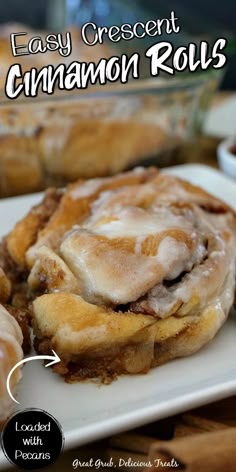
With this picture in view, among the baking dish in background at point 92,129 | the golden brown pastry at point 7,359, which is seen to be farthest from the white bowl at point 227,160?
the golden brown pastry at point 7,359

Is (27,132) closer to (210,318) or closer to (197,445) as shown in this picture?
(210,318)

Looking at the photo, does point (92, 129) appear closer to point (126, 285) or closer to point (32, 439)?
point (126, 285)

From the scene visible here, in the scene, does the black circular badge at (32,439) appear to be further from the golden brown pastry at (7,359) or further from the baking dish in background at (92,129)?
the baking dish in background at (92,129)

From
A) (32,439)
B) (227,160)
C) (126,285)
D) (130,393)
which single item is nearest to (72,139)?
(227,160)

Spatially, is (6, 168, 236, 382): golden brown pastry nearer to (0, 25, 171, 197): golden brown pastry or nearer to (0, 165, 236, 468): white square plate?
(0, 165, 236, 468): white square plate

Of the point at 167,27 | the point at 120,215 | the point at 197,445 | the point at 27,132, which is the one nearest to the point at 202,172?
the point at 167,27

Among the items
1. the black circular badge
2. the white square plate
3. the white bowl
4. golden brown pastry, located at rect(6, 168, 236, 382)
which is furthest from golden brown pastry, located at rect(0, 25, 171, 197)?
the black circular badge
